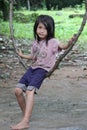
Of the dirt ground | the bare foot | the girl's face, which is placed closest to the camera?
the bare foot

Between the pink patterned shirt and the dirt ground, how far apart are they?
26.8 inches

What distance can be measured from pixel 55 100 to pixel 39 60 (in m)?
1.70

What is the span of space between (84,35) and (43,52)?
11994mm

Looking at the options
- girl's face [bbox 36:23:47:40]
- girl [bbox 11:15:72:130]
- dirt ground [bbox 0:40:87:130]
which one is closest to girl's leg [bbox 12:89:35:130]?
girl [bbox 11:15:72:130]

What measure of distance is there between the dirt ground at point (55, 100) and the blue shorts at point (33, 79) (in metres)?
0.46

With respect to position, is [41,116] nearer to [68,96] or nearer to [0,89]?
[68,96]

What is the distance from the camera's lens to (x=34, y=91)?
4645 millimetres

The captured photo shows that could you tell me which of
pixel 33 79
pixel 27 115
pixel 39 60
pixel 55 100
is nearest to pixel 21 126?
pixel 27 115

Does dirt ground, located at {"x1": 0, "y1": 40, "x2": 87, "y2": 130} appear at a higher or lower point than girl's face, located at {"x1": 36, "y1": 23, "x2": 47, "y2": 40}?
lower

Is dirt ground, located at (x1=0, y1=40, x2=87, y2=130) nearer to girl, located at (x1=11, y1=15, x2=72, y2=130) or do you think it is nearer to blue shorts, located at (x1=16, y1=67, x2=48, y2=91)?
girl, located at (x1=11, y1=15, x2=72, y2=130)

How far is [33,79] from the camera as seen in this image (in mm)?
4648

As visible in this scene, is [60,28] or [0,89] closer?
[0,89]

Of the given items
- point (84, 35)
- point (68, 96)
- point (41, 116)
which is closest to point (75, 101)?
point (68, 96)

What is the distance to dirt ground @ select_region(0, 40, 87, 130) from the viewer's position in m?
4.92
